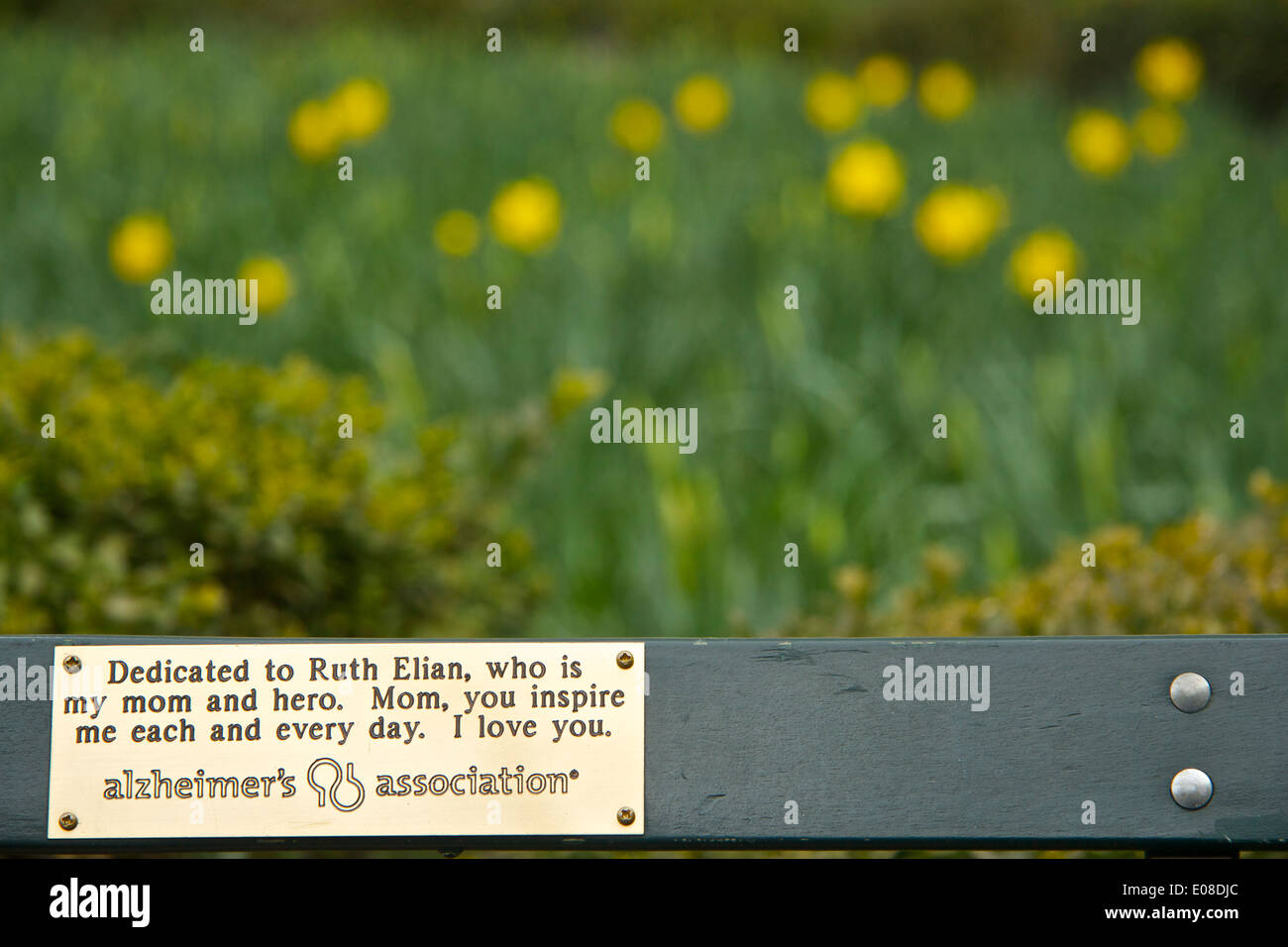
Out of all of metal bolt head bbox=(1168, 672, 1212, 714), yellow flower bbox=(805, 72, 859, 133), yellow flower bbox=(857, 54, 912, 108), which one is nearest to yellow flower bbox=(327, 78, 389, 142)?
yellow flower bbox=(805, 72, 859, 133)

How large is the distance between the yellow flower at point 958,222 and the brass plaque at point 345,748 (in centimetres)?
202

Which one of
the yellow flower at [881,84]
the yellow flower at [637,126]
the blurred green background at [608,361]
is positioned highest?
the yellow flower at [881,84]

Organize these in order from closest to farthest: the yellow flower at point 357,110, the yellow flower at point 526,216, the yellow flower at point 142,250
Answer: the yellow flower at point 142,250
the yellow flower at point 526,216
the yellow flower at point 357,110

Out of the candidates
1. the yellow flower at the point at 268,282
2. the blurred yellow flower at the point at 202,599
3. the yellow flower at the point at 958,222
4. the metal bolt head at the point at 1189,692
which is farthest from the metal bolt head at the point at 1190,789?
the yellow flower at the point at 268,282

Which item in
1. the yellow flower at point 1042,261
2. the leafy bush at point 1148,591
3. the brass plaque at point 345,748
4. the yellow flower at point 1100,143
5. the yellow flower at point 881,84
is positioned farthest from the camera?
the yellow flower at point 881,84

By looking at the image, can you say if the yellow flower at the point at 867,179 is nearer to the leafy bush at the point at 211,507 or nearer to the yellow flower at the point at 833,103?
the yellow flower at the point at 833,103

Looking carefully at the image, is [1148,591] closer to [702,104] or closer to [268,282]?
[268,282]

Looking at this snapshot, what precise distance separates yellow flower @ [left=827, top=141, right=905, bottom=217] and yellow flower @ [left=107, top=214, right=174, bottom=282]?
5.65 ft

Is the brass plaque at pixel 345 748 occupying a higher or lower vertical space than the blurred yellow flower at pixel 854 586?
lower

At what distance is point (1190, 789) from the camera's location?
3.84 ft

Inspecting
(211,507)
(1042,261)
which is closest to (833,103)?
(1042,261)

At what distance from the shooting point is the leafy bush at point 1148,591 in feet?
4.95

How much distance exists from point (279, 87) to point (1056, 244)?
123 inches

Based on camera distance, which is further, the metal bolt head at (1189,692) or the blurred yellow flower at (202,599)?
the blurred yellow flower at (202,599)
